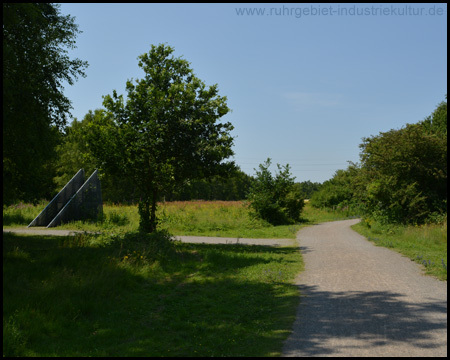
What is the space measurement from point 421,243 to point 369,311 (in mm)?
10176

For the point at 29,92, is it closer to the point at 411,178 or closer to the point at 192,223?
the point at 192,223

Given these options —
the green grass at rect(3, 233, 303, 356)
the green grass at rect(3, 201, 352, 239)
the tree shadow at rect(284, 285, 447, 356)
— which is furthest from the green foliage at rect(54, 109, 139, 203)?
the tree shadow at rect(284, 285, 447, 356)

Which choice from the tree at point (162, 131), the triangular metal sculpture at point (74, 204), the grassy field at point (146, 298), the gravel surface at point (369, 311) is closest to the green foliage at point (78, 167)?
the triangular metal sculpture at point (74, 204)

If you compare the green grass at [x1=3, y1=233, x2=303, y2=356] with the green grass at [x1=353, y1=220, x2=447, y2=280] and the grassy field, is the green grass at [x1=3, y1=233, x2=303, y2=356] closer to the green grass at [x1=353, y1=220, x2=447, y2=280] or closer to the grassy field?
the grassy field

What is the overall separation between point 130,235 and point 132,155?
10.6 ft

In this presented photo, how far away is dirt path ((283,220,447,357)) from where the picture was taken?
4.89m

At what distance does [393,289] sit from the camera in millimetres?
7980

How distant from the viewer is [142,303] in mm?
7418

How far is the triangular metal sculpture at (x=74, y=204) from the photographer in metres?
23.2

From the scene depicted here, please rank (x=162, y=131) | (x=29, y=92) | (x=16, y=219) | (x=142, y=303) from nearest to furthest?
(x=142, y=303)
(x=29, y=92)
(x=162, y=131)
(x=16, y=219)

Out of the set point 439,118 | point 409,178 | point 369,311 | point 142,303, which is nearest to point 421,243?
point 409,178

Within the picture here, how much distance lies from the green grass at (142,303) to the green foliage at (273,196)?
1582cm

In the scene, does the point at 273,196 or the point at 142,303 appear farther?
the point at 273,196

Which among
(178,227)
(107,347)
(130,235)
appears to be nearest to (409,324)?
(107,347)
